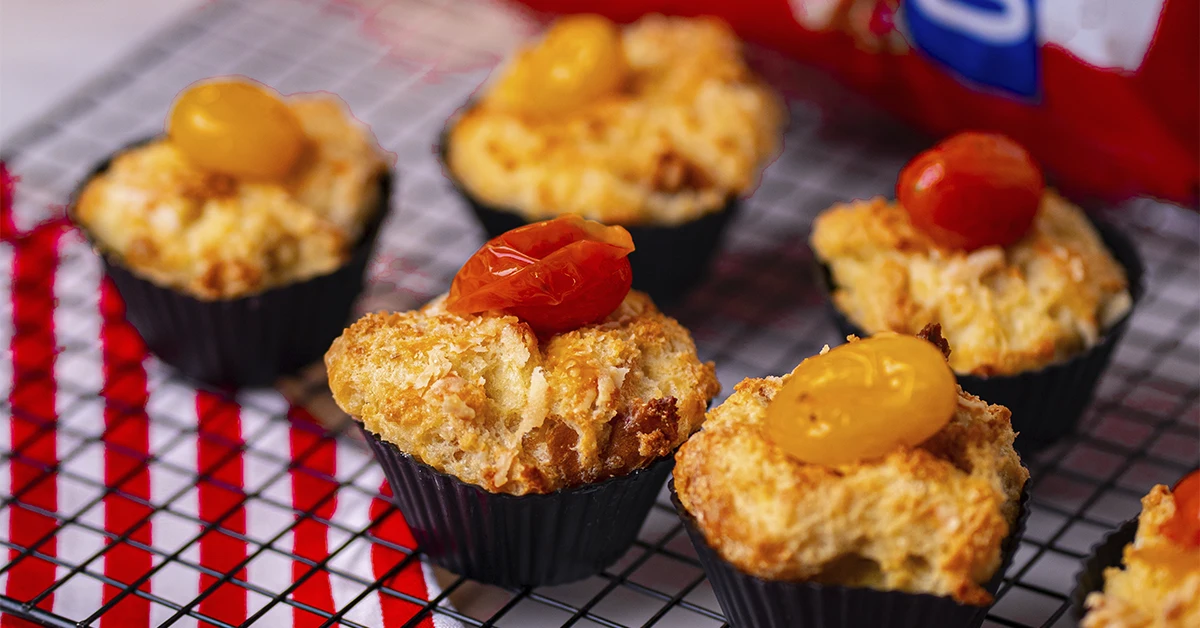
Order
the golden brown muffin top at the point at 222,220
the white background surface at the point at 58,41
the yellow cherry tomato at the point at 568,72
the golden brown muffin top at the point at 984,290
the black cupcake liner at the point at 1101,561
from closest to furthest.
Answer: the black cupcake liner at the point at 1101,561, the golden brown muffin top at the point at 984,290, the golden brown muffin top at the point at 222,220, the yellow cherry tomato at the point at 568,72, the white background surface at the point at 58,41

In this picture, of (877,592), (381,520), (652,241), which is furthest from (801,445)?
(652,241)

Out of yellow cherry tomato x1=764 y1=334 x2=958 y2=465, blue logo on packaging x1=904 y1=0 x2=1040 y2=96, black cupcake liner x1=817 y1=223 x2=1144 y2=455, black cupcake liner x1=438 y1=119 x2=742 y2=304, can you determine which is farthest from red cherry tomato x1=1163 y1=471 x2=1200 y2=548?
blue logo on packaging x1=904 y1=0 x2=1040 y2=96

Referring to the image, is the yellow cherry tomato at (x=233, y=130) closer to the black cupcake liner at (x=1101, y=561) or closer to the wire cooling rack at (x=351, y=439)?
the wire cooling rack at (x=351, y=439)

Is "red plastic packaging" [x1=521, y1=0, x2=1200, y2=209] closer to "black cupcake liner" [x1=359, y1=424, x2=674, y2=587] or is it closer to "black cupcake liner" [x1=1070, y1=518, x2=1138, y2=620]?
"black cupcake liner" [x1=1070, y1=518, x2=1138, y2=620]

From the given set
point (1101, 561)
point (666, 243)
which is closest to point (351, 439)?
point (666, 243)

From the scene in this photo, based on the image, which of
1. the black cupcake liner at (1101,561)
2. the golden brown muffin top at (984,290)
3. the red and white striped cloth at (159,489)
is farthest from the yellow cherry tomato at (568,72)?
the black cupcake liner at (1101,561)

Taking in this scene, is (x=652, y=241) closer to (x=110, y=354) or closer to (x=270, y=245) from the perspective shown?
(x=270, y=245)
